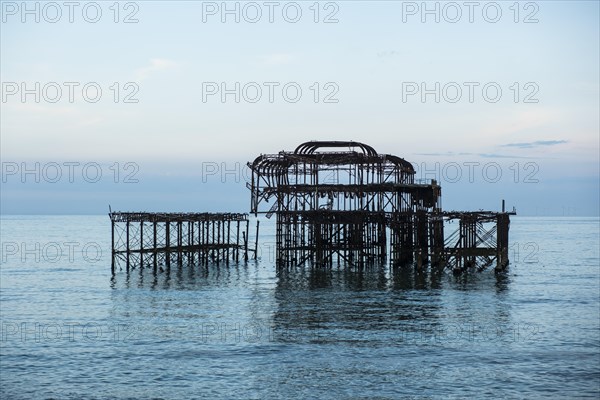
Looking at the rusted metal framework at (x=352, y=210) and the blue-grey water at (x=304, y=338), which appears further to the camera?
the rusted metal framework at (x=352, y=210)

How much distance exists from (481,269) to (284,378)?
37.0 m

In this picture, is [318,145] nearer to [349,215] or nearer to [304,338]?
[349,215]

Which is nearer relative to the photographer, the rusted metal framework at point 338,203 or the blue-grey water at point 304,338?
the blue-grey water at point 304,338

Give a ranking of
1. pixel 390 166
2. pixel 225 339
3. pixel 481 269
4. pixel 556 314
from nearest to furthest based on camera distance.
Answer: pixel 225 339 → pixel 556 314 → pixel 481 269 → pixel 390 166

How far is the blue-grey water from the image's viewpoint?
83.2ft

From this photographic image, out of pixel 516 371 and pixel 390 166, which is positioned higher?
pixel 390 166

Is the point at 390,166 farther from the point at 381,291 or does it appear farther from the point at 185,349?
the point at 185,349

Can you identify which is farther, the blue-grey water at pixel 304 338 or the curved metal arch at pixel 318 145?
the curved metal arch at pixel 318 145

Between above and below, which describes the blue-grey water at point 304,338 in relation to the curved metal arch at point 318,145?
below

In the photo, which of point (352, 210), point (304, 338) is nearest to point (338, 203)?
point (352, 210)

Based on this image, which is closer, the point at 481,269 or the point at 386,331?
the point at 386,331

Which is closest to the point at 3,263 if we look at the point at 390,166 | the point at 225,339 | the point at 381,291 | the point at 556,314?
the point at 390,166

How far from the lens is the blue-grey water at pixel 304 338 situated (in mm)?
25359

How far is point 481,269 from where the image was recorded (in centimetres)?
5994
